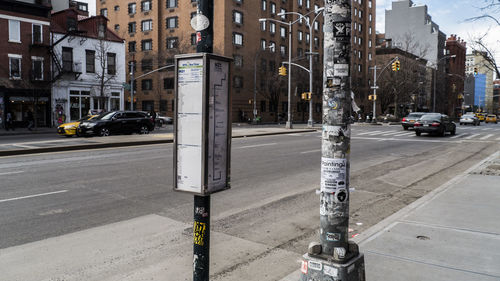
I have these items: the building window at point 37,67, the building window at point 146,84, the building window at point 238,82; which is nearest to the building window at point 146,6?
the building window at point 146,84

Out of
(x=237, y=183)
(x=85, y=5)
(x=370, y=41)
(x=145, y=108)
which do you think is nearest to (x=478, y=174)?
(x=237, y=183)

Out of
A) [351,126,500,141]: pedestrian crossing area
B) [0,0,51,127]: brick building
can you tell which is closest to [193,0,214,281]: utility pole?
[351,126,500,141]: pedestrian crossing area

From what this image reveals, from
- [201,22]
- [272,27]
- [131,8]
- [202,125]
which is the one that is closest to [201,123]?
[202,125]

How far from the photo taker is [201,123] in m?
2.92

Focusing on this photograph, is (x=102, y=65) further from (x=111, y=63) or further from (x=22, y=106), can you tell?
(x=22, y=106)

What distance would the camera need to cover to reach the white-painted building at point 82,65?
3875 cm

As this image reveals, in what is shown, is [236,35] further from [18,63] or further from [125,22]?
[18,63]

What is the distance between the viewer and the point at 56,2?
48125mm

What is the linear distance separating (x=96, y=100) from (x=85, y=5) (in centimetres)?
3653

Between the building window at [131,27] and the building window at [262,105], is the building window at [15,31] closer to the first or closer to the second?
the building window at [131,27]

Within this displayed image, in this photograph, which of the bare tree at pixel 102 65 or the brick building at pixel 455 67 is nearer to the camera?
the bare tree at pixel 102 65

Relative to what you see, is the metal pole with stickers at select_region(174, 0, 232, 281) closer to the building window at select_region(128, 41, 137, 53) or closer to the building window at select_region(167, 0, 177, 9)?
the building window at select_region(167, 0, 177, 9)

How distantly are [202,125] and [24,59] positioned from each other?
1554 inches

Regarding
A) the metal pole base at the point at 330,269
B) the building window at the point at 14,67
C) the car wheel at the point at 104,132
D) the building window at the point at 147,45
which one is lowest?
the metal pole base at the point at 330,269
